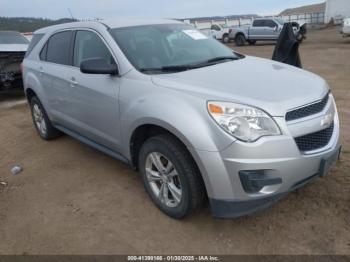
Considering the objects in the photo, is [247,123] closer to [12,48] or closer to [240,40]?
[12,48]

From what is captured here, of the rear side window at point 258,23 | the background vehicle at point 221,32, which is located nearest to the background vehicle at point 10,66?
the rear side window at point 258,23

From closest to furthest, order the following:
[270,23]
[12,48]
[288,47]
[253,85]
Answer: [253,85] → [288,47] → [12,48] → [270,23]

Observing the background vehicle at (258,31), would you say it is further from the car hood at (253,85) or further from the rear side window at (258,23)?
the car hood at (253,85)

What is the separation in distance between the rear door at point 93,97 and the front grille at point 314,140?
1.73 meters

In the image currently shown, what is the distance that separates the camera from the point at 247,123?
2662 millimetres

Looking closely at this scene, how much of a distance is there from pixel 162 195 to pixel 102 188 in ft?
3.10

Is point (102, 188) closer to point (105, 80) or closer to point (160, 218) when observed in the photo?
point (160, 218)

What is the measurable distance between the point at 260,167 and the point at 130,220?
1405mm

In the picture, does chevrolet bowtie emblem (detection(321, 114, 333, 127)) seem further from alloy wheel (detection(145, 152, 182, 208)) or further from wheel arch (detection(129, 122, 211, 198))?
alloy wheel (detection(145, 152, 182, 208))

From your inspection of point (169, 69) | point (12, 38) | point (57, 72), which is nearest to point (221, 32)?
point (12, 38)

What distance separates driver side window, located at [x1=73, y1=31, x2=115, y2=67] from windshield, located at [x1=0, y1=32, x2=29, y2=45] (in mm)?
6546

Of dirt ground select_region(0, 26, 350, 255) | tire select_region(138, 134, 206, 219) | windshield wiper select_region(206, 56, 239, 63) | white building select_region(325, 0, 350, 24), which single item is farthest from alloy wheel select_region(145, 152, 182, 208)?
white building select_region(325, 0, 350, 24)

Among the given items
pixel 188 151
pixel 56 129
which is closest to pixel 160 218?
pixel 188 151

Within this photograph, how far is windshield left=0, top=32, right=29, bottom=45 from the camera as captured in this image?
9.98 meters
